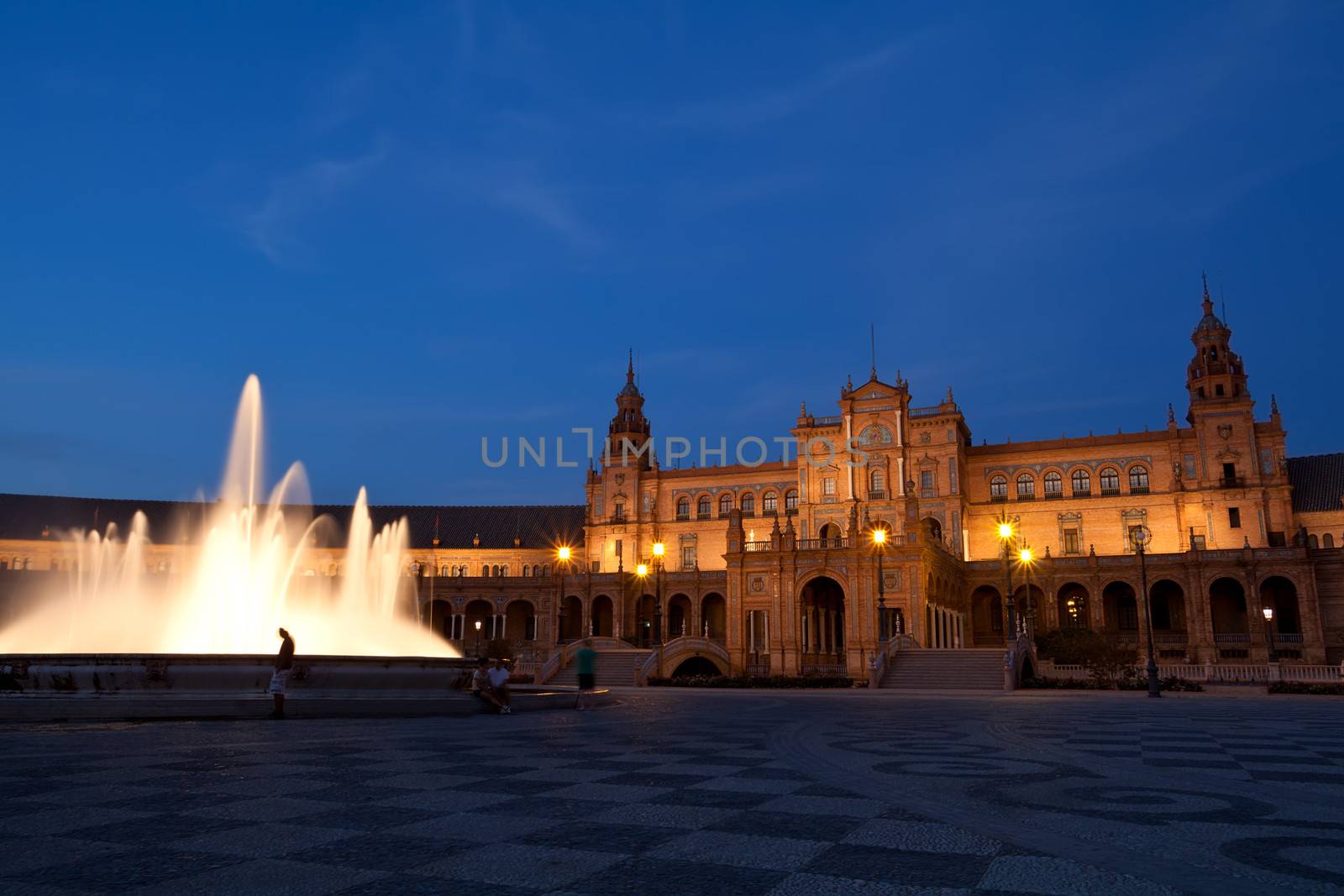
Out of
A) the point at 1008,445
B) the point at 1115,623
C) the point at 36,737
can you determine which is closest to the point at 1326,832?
the point at 36,737

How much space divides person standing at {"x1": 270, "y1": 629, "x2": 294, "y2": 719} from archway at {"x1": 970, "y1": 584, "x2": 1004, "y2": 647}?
195 feet

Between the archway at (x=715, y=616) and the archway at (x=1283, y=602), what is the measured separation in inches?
1553

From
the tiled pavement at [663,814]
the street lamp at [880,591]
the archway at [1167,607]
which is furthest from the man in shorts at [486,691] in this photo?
the archway at [1167,607]

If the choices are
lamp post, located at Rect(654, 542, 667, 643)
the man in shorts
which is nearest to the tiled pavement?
the man in shorts

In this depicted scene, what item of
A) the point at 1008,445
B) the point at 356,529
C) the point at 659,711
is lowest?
the point at 659,711

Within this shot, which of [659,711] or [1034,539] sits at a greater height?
[1034,539]

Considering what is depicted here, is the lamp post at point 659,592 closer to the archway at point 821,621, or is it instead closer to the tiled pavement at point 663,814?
the archway at point 821,621

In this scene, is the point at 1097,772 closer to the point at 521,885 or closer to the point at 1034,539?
the point at 521,885

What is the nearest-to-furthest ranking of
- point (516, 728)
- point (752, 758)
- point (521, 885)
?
point (521, 885)
point (752, 758)
point (516, 728)

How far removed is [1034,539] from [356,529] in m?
55.9

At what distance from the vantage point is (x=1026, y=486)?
76812 mm

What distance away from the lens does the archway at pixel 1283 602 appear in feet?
212

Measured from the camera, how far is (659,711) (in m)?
24.2

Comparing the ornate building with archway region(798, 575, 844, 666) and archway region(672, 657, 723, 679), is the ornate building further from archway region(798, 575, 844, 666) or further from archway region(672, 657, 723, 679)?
archway region(672, 657, 723, 679)
